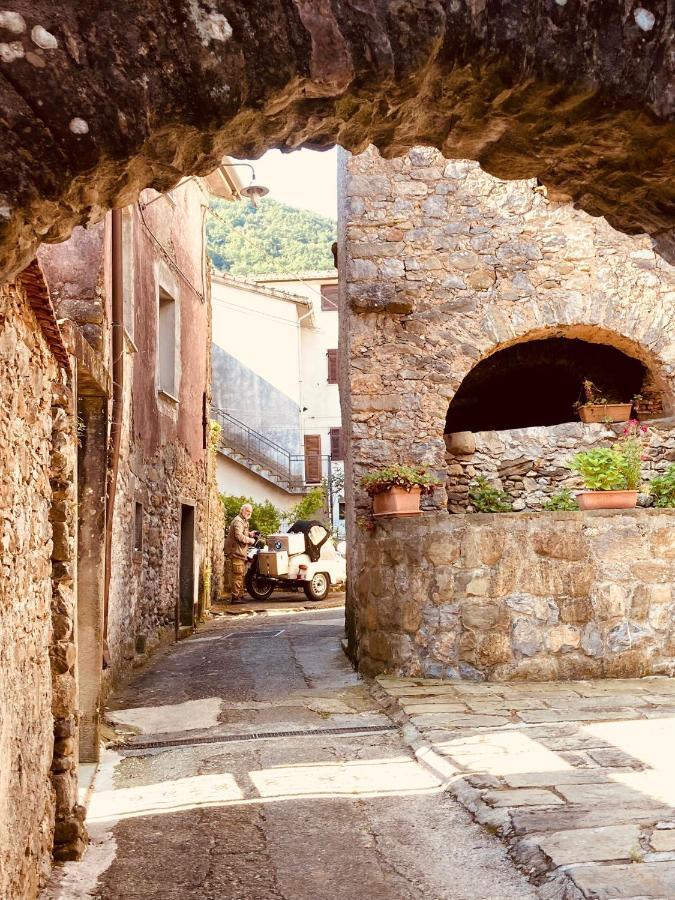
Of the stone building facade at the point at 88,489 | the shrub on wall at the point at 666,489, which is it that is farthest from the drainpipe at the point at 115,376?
the shrub on wall at the point at 666,489

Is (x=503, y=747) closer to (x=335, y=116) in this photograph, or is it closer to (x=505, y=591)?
(x=505, y=591)

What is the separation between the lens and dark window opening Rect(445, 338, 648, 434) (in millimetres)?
11727

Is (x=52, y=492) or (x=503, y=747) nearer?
(x=52, y=492)

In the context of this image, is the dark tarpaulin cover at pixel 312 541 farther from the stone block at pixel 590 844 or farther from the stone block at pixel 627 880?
the stone block at pixel 627 880

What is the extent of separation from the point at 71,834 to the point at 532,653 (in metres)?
4.24

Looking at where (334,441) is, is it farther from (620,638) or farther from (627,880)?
(627,880)

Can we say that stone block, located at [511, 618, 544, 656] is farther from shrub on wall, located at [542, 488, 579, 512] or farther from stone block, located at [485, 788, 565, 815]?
stone block, located at [485, 788, 565, 815]

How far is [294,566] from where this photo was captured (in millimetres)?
17578

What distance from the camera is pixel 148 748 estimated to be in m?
5.90

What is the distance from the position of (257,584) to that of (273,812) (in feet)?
43.7

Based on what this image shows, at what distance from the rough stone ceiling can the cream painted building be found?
85.2ft

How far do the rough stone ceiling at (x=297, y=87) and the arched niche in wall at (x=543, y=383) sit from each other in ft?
25.1

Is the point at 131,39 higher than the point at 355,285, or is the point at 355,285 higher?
the point at 355,285

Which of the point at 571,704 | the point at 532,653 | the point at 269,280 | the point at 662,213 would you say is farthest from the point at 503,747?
the point at 269,280
